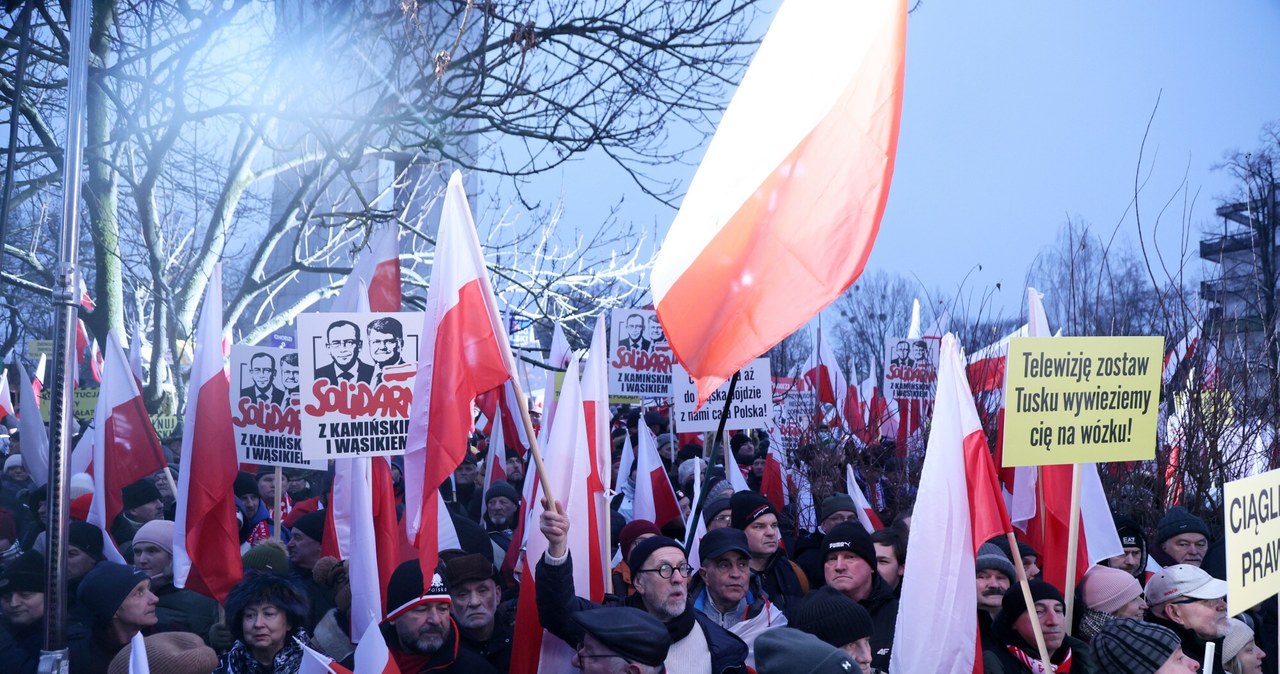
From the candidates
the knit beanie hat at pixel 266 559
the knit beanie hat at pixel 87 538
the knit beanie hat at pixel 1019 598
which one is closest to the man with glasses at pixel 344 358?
the knit beanie hat at pixel 266 559

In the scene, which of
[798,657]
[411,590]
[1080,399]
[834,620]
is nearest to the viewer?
[798,657]

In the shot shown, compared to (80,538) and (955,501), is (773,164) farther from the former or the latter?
(80,538)

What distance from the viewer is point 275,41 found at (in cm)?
1104

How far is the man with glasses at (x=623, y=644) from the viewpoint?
4.21 meters

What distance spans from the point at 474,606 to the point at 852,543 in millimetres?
1823

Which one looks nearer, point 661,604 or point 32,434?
point 661,604

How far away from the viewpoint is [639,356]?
12375mm

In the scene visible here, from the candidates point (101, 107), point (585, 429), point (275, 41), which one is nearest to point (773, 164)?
point (585, 429)

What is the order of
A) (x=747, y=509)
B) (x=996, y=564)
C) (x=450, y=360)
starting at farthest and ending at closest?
(x=747, y=509), (x=996, y=564), (x=450, y=360)

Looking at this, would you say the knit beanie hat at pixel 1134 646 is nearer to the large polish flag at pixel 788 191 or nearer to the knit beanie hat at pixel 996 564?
the knit beanie hat at pixel 996 564

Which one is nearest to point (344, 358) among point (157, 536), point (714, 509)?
point (157, 536)

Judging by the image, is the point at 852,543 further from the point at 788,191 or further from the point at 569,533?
the point at 788,191

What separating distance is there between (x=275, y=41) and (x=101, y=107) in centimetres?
230

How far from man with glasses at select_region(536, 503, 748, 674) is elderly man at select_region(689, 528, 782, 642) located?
463 millimetres
